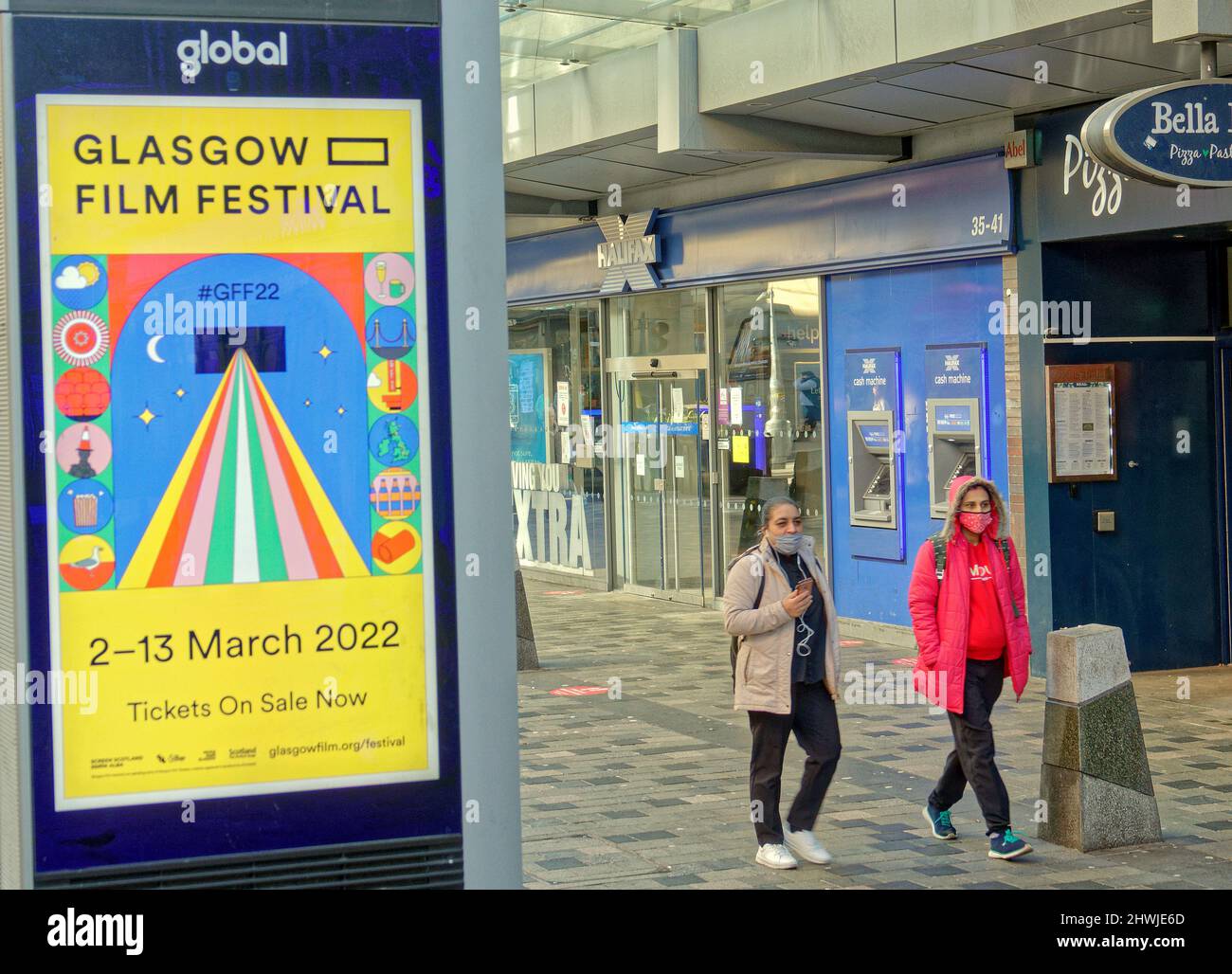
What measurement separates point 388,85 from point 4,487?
1.27 meters

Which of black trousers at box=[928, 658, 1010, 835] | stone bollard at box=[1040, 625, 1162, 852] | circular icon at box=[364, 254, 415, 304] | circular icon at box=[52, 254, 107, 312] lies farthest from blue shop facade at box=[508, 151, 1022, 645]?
circular icon at box=[52, 254, 107, 312]

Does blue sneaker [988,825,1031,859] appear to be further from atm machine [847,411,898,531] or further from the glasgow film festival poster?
atm machine [847,411,898,531]

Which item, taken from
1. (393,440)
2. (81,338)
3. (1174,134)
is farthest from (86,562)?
(1174,134)

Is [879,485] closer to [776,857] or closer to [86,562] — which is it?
[776,857]

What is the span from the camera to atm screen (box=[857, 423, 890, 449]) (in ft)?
44.8

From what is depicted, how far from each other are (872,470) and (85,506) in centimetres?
1073

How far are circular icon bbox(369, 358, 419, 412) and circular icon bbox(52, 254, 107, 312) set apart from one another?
0.64m

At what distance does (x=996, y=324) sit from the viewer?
39.9 ft

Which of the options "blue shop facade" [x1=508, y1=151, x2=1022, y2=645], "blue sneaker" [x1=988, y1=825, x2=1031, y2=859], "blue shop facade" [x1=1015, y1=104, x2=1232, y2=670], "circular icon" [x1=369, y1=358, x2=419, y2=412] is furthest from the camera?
"blue shop facade" [x1=508, y1=151, x2=1022, y2=645]

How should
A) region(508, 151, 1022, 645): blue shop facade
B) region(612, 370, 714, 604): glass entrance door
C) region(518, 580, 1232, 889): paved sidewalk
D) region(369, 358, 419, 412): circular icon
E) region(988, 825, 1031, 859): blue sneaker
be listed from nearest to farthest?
region(369, 358, 419, 412): circular icon < region(518, 580, 1232, 889): paved sidewalk < region(988, 825, 1031, 859): blue sneaker < region(508, 151, 1022, 645): blue shop facade < region(612, 370, 714, 604): glass entrance door

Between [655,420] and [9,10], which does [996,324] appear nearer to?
[655,420]

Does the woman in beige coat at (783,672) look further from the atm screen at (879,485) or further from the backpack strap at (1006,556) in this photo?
the atm screen at (879,485)

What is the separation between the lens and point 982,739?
700 cm
